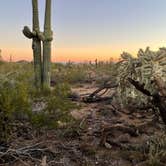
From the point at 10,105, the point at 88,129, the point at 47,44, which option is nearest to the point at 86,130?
the point at 88,129

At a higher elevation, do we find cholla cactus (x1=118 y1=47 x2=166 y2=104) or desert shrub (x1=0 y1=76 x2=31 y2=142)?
cholla cactus (x1=118 y1=47 x2=166 y2=104)

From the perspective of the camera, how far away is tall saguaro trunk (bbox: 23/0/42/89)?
449 inches

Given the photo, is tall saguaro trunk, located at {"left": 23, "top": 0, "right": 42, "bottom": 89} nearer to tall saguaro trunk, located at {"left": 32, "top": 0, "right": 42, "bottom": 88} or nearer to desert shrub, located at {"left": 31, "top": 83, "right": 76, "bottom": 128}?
tall saguaro trunk, located at {"left": 32, "top": 0, "right": 42, "bottom": 88}

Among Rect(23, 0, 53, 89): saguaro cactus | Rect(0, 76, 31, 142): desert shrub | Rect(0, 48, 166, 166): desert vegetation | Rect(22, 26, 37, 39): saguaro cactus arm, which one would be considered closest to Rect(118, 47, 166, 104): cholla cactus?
Rect(0, 48, 166, 166): desert vegetation

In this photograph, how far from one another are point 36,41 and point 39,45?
0.46 ft

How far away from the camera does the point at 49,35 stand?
11.5 metres

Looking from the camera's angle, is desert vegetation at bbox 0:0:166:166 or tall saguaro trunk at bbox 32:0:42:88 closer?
desert vegetation at bbox 0:0:166:166

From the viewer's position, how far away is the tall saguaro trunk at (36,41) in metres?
11.4

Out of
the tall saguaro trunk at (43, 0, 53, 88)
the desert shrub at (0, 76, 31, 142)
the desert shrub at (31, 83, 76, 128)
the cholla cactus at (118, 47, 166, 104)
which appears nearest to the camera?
the cholla cactus at (118, 47, 166, 104)

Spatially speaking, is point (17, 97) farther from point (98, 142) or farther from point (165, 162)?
point (165, 162)

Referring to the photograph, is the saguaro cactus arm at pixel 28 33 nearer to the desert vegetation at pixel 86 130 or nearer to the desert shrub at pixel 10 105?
the desert vegetation at pixel 86 130

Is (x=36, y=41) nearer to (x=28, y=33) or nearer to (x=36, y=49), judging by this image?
(x=36, y=49)

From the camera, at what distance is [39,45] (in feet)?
38.1

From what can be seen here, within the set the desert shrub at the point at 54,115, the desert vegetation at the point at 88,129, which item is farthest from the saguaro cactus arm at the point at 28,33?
the desert shrub at the point at 54,115
